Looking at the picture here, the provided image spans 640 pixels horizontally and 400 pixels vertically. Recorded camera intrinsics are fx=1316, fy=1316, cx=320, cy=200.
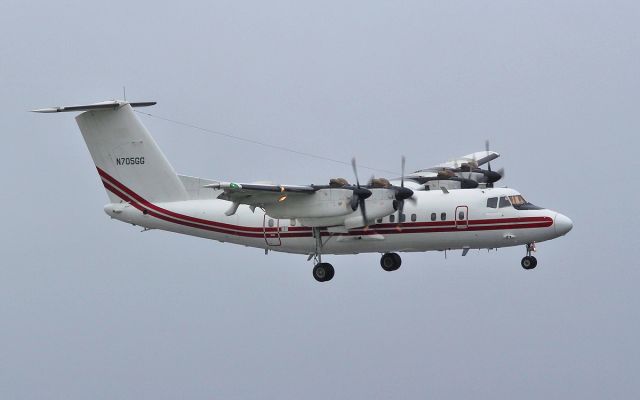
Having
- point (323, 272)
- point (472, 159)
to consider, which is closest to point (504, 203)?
point (323, 272)

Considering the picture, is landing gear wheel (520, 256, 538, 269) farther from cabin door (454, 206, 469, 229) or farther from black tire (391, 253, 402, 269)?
black tire (391, 253, 402, 269)

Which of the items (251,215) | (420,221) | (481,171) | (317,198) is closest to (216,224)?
(251,215)

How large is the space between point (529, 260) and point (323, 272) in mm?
6578

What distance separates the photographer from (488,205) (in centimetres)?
4106

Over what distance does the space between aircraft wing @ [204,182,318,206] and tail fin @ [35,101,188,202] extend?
12.5ft

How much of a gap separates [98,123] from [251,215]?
5995 mm

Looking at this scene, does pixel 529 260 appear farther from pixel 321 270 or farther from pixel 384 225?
pixel 321 270

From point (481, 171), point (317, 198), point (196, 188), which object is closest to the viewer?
point (317, 198)

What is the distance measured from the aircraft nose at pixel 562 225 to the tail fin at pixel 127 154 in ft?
39.5

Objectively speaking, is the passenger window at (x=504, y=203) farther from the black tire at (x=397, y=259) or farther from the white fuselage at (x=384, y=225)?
the black tire at (x=397, y=259)

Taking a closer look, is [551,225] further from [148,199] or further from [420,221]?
[148,199]

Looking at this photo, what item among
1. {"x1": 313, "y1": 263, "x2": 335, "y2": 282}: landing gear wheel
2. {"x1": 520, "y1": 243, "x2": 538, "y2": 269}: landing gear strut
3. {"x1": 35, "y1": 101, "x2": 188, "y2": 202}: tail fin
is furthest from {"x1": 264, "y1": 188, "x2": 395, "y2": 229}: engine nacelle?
{"x1": 520, "y1": 243, "x2": 538, "y2": 269}: landing gear strut

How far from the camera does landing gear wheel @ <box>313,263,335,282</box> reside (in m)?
42.5

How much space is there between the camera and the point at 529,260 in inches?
1629
